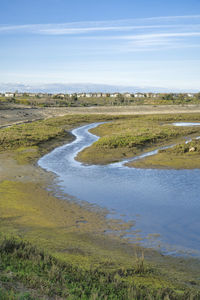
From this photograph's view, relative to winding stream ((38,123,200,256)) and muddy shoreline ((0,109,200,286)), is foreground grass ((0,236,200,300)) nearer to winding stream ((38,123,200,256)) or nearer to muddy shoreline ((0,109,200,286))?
muddy shoreline ((0,109,200,286))

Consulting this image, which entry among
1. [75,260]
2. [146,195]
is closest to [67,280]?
[75,260]

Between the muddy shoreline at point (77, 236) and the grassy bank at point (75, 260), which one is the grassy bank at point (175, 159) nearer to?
the muddy shoreline at point (77, 236)

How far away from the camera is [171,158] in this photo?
25.6 meters

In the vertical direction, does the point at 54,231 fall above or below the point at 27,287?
below

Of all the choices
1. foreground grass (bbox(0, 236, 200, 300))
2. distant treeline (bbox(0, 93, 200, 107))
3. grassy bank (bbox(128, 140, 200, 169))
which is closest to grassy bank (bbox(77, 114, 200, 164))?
grassy bank (bbox(128, 140, 200, 169))

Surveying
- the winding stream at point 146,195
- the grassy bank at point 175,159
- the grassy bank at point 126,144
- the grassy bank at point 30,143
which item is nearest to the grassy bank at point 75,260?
the winding stream at point 146,195

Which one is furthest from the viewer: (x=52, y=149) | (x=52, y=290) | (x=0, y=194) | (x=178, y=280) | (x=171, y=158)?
(x=52, y=149)

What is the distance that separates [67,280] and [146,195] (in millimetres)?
9948

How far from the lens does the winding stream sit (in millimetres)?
11266

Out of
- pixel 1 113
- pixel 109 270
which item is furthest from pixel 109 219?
pixel 1 113

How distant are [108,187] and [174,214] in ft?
17.5

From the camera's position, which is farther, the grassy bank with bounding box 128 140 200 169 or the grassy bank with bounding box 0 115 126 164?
the grassy bank with bounding box 0 115 126 164

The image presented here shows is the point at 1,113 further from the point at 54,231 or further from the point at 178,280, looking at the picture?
the point at 178,280

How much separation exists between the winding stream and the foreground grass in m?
2.66
